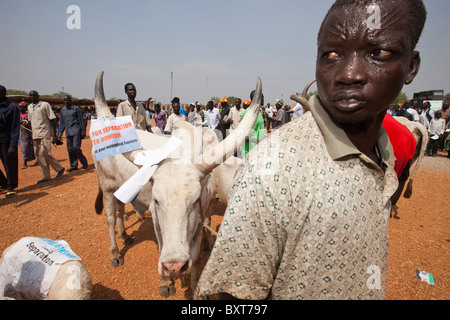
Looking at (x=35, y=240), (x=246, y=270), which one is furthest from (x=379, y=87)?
(x=35, y=240)

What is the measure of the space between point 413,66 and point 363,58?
409 millimetres

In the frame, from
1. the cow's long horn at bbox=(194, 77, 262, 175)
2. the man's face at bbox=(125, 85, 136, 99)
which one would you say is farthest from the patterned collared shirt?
the man's face at bbox=(125, 85, 136, 99)

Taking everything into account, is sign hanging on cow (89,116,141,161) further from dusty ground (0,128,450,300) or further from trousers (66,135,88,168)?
trousers (66,135,88,168)

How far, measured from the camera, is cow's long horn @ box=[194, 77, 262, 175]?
80.7 inches

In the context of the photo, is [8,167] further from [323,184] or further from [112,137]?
[323,184]

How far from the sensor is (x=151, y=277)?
10.6 ft

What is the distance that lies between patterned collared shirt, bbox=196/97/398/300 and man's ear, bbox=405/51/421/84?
49 cm

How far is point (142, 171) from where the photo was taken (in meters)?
2.04

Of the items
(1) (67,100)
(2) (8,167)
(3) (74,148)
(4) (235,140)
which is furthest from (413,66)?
(3) (74,148)

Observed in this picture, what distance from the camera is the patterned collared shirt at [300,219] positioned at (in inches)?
32.9

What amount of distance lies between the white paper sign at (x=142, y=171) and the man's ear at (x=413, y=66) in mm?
1872

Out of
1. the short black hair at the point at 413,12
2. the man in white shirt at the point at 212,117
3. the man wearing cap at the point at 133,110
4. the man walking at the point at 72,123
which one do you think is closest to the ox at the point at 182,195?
the short black hair at the point at 413,12

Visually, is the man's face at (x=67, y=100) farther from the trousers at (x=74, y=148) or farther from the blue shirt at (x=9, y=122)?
the blue shirt at (x=9, y=122)

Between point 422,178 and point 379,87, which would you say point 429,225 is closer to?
point 422,178
